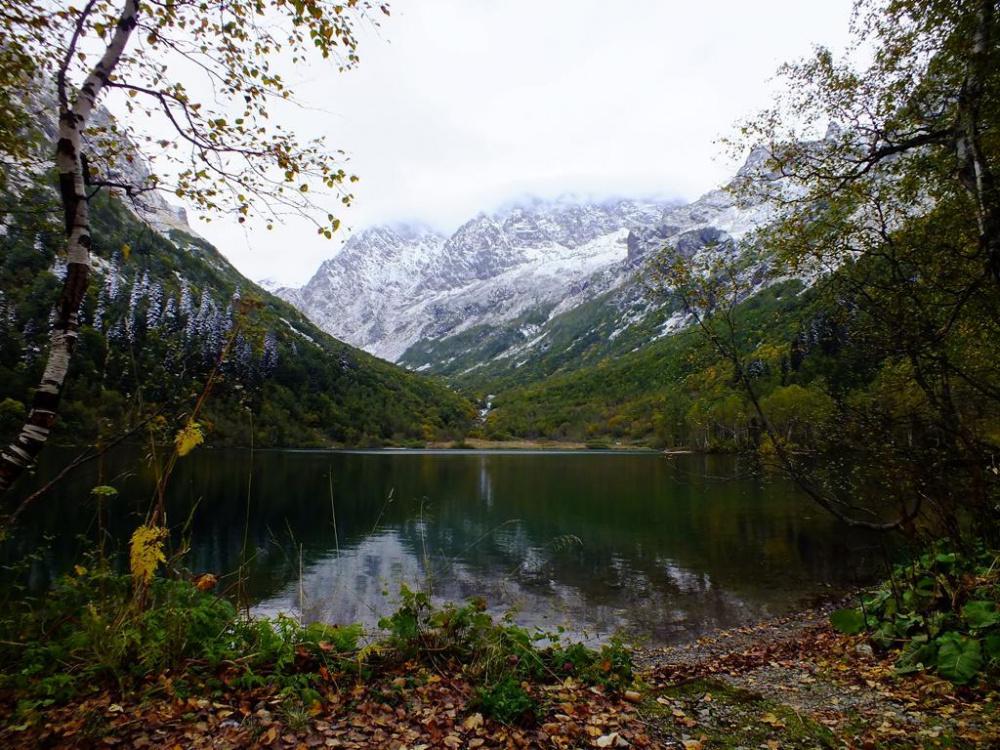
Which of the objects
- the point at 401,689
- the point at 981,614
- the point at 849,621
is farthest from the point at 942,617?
the point at 401,689

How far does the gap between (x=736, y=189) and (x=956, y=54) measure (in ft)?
13.1

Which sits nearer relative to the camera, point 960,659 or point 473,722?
point 473,722

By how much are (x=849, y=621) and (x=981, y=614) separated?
12.4 ft

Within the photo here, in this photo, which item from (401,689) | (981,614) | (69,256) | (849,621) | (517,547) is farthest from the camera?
(517,547)

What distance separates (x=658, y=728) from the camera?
570cm

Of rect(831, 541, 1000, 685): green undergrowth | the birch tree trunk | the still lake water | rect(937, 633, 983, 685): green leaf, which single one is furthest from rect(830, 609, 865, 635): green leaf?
the birch tree trunk

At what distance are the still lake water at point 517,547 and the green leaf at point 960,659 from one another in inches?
174

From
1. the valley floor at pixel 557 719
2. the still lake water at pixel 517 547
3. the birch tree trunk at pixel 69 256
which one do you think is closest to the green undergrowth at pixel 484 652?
the valley floor at pixel 557 719

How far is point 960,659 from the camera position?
659 cm

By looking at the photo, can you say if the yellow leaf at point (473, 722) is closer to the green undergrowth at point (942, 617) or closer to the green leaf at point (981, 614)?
the green undergrowth at point (942, 617)

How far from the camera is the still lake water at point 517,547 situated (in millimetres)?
19172

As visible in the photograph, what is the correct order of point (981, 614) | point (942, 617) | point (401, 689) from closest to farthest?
point (401, 689)
point (981, 614)
point (942, 617)

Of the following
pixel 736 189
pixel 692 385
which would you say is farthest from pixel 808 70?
pixel 692 385

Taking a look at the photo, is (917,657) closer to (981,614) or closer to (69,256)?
(981,614)
